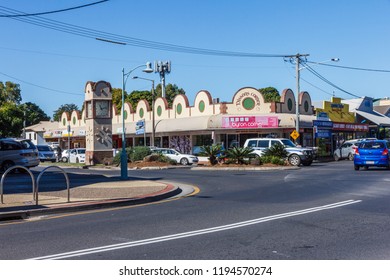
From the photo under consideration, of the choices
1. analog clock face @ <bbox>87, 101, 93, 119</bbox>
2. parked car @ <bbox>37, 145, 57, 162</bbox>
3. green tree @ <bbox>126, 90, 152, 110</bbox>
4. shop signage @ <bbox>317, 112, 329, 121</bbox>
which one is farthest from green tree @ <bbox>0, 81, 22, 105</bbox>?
shop signage @ <bbox>317, 112, 329, 121</bbox>

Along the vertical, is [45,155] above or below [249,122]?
below

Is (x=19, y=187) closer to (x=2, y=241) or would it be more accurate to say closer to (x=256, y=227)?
(x=2, y=241)

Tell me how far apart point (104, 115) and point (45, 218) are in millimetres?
25151

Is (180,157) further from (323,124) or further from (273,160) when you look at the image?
(323,124)

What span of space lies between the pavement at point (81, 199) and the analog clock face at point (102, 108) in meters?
18.7

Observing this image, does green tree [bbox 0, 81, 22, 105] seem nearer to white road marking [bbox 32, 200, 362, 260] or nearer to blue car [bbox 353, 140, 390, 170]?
blue car [bbox 353, 140, 390, 170]

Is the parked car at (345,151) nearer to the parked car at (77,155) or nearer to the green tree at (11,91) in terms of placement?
the parked car at (77,155)

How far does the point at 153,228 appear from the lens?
9141 millimetres

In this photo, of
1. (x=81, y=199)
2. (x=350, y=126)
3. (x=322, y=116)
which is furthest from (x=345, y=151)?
(x=81, y=199)

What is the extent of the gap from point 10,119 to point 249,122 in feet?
71.7

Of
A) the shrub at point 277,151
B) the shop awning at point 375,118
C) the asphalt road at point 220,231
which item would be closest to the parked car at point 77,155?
the shrub at point 277,151

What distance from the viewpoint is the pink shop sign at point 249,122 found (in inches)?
1558

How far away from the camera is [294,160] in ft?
101

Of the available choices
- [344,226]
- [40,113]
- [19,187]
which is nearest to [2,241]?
[344,226]
